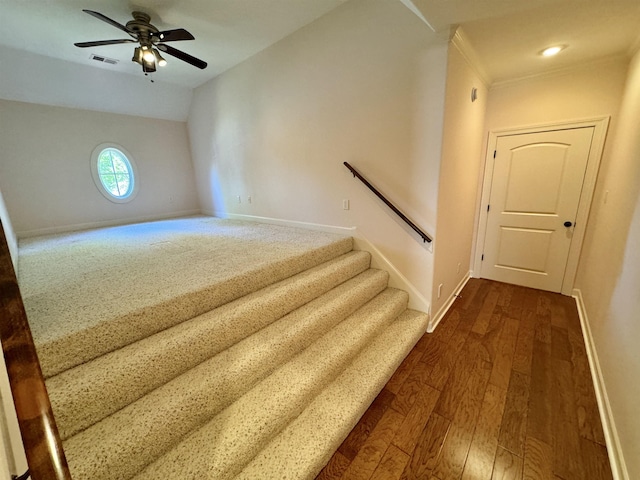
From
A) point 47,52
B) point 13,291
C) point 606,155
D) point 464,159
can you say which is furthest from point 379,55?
point 47,52

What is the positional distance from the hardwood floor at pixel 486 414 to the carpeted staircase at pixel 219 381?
145mm

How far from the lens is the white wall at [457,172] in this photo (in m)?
2.06

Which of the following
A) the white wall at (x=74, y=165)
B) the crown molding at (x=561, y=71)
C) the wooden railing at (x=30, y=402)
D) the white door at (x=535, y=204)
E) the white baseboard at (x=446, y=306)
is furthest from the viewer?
the white wall at (x=74, y=165)

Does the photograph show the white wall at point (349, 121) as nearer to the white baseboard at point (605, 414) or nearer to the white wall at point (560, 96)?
the white baseboard at point (605, 414)

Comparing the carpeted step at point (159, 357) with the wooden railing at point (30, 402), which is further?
the carpeted step at point (159, 357)

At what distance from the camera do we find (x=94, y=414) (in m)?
1.09

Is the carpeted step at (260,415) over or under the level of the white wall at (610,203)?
under

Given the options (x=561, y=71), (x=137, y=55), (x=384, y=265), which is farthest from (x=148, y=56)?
(x=561, y=71)

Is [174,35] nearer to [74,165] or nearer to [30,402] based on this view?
[30,402]

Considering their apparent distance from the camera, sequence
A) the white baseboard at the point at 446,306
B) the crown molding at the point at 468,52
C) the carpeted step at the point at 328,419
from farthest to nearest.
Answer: the white baseboard at the point at 446,306, the crown molding at the point at 468,52, the carpeted step at the point at 328,419

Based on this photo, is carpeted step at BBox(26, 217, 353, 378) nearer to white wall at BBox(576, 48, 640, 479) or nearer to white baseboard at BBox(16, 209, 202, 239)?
white baseboard at BBox(16, 209, 202, 239)

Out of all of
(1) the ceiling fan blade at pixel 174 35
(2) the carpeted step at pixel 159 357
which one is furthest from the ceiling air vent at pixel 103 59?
(2) the carpeted step at pixel 159 357

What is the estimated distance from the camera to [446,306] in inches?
106

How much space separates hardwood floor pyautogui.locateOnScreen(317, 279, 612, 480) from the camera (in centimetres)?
127
